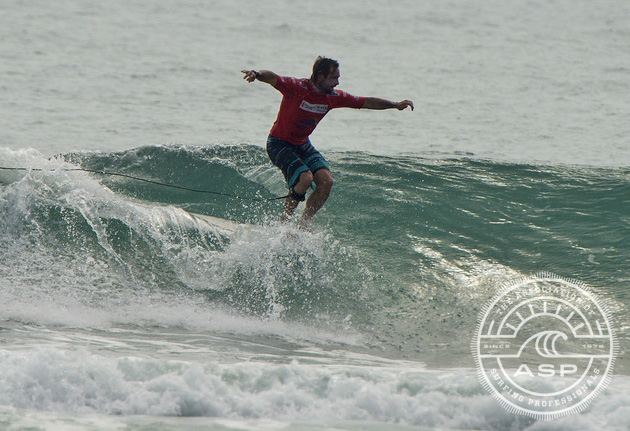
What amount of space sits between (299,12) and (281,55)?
4.75 m

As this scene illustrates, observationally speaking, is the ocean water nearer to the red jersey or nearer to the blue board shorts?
the blue board shorts

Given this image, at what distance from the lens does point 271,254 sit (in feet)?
23.4

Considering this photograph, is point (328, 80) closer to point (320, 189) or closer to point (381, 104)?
point (381, 104)

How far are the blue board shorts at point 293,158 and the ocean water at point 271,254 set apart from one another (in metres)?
0.50

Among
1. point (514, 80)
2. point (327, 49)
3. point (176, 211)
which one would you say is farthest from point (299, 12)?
point (176, 211)

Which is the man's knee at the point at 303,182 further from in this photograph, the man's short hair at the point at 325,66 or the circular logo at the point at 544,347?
the circular logo at the point at 544,347

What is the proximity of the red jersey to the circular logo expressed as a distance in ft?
6.75

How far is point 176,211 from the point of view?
27.2 feet

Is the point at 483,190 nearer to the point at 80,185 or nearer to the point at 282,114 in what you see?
the point at 282,114

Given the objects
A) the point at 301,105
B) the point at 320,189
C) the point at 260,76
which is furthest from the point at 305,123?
the point at 260,76

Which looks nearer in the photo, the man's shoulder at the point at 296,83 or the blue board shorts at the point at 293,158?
the man's shoulder at the point at 296,83

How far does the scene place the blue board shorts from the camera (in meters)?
7.00

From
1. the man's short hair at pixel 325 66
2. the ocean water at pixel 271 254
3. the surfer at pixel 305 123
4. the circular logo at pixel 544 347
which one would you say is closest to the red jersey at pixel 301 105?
the surfer at pixel 305 123

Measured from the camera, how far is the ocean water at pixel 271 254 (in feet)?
16.3
